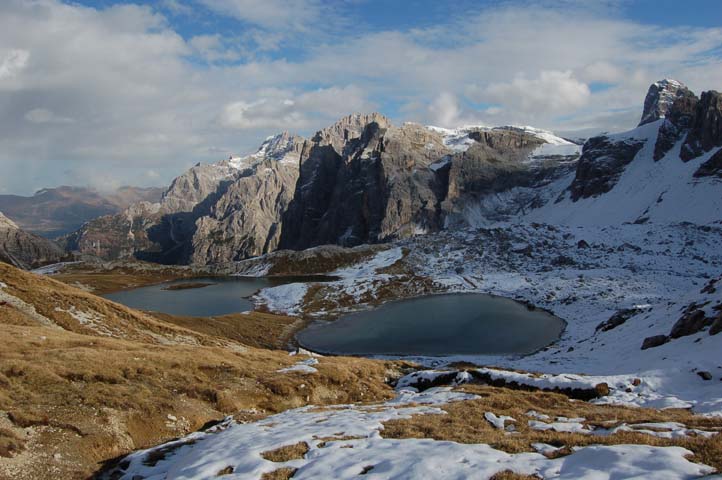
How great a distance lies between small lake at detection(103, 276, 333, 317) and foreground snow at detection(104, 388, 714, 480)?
85304 millimetres

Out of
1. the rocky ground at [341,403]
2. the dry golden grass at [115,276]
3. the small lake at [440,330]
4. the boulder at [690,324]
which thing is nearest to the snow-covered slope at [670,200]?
the small lake at [440,330]

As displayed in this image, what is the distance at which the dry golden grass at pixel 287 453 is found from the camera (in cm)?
1454

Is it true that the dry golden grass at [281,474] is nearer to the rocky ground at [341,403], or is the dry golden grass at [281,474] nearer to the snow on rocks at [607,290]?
the rocky ground at [341,403]

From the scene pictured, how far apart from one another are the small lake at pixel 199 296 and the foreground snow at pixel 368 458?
280 ft

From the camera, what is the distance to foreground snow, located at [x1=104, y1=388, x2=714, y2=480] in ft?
38.8

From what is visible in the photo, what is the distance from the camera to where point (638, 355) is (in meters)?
43.2

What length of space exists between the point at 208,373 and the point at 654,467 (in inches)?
934

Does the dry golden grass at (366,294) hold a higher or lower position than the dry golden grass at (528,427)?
lower

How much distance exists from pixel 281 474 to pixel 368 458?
2.73m

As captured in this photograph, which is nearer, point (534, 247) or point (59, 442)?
point (59, 442)

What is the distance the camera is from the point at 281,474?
13203 mm

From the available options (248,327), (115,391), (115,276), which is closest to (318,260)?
(115,276)

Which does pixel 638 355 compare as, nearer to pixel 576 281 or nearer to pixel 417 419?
pixel 417 419

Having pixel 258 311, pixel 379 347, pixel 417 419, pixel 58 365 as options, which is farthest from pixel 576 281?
pixel 58 365
